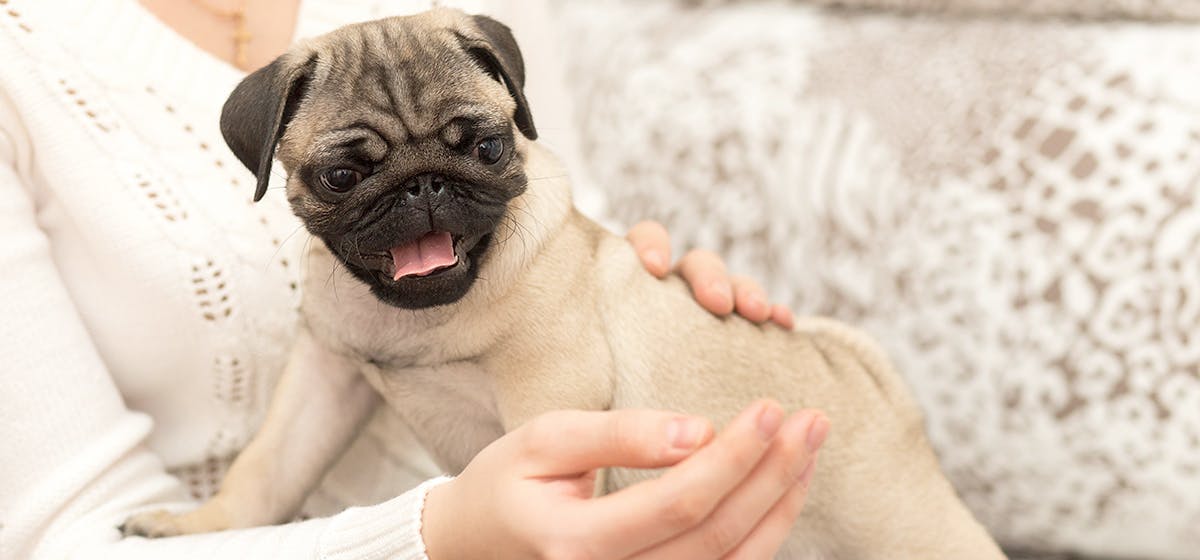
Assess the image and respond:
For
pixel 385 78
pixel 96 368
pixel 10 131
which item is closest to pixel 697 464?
pixel 385 78

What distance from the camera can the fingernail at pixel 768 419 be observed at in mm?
750

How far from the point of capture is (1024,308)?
1.43m

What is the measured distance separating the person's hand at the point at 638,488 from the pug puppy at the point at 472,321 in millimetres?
143

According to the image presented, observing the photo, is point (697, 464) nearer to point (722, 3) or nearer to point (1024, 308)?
point (1024, 308)

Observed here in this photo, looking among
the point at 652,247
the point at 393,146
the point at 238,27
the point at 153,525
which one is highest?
the point at 393,146

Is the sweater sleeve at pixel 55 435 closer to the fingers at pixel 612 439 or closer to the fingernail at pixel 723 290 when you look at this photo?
the fingers at pixel 612 439

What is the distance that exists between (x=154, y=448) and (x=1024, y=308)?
1150 mm

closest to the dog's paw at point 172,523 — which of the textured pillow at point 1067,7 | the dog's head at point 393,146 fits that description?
the dog's head at point 393,146

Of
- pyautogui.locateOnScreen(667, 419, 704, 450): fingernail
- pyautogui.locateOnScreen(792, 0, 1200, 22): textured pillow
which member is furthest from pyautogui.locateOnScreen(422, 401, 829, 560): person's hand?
pyautogui.locateOnScreen(792, 0, 1200, 22): textured pillow

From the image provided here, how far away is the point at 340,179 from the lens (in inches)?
33.4

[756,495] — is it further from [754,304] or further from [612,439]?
[754,304]

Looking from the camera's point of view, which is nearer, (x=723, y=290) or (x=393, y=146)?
(x=393, y=146)

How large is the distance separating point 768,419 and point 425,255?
322mm

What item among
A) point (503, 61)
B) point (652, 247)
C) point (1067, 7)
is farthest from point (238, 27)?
point (1067, 7)
